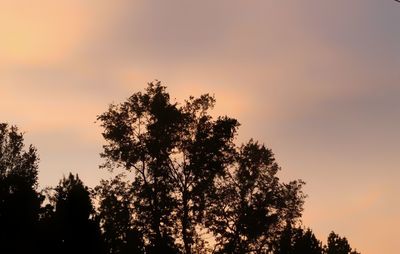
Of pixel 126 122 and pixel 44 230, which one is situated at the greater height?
pixel 126 122

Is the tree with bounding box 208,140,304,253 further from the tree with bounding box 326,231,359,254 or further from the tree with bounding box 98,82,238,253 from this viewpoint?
the tree with bounding box 326,231,359,254

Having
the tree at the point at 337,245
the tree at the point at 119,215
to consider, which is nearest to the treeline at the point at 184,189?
the tree at the point at 119,215

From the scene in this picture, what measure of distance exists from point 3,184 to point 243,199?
20043 mm

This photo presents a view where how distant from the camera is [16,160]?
177 ft

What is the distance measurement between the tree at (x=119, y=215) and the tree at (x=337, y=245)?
294ft

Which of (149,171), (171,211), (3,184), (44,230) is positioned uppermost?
(149,171)

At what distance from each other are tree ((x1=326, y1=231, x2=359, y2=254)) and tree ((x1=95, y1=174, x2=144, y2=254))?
294ft

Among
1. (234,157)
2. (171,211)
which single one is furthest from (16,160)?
(234,157)

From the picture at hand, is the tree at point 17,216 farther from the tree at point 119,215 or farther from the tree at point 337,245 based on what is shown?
the tree at point 337,245

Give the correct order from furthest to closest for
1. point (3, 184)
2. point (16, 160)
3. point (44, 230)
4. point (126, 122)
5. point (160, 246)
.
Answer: point (16, 160)
point (126, 122)
point (160, 246)
point (3, 184)
point (44, 230)

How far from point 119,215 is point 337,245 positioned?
93618mm

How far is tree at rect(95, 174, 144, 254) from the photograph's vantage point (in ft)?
146

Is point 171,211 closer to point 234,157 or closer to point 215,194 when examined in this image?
point 215,194

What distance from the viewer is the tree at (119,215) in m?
44.6
